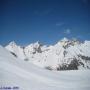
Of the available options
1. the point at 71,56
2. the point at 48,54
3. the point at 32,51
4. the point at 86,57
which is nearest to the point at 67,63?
the point at 71,56

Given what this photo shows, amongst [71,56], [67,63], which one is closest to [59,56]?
[71,56]

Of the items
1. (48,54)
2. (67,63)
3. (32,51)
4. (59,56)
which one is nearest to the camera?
(67,63)

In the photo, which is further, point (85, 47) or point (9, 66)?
point (85, 47)

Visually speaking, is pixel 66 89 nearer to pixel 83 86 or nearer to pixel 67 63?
pixel 83 86

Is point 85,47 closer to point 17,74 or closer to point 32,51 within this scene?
point 32,51

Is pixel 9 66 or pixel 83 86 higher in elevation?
pixel 9 66

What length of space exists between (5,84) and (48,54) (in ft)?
530

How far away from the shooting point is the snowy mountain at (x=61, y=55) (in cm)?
12344

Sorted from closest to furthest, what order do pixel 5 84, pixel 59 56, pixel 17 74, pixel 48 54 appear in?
1. pixel 5 84
2. pixel 17 74
3. pixel 59 56
4. pixel 48 54

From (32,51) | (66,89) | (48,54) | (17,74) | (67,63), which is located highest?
(32,51)

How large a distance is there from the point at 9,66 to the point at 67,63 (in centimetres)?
11633

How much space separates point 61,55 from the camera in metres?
144

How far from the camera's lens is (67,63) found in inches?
4665

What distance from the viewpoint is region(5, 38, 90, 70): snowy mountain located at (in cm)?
12344
